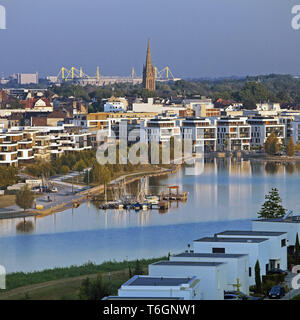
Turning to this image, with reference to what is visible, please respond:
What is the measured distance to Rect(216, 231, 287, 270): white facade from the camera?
5320 mm

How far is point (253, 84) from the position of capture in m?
28.8

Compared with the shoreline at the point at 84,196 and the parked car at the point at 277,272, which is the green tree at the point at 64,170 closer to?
the shoreline at the point at 84,196

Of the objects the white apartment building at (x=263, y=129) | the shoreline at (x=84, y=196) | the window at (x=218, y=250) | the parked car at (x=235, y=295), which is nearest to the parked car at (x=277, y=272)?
the window at (x=218, y=250)

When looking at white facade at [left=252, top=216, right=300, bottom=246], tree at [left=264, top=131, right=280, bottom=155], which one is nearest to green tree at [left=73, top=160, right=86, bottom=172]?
tree at [left=264, top=131, right=280, bottom=155]

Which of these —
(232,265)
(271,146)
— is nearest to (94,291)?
(232,265)

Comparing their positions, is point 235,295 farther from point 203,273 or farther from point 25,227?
point 25,227

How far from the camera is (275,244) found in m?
5.36

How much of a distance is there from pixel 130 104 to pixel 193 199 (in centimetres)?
1465

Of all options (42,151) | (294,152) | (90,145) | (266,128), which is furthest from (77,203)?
(266,128)

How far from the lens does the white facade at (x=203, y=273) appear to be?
14.5 ft

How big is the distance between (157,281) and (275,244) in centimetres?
137

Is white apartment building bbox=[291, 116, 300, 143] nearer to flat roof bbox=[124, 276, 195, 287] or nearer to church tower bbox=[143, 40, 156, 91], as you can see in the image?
church tower bbox=[143, 40, 156, 91]

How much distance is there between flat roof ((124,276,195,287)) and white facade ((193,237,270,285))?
89 centimetres

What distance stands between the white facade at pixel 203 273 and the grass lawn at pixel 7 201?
5.00 m
